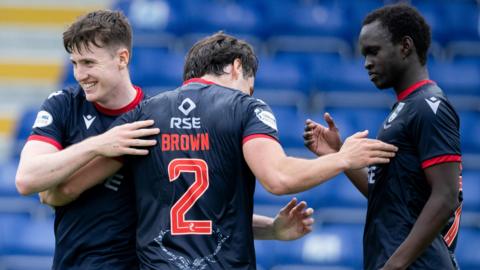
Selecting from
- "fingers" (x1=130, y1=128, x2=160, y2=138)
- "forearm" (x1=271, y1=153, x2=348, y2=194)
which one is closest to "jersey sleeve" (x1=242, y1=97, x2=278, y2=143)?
"forearm" (x1=271, y1=153, x2=348, y2=194)

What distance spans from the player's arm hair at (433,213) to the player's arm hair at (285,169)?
1.37 feet

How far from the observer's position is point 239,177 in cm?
405

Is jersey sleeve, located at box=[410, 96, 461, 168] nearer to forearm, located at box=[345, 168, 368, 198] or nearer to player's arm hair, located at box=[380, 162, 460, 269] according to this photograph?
player's arm hair, located at box=[380, 162, 460, 269]

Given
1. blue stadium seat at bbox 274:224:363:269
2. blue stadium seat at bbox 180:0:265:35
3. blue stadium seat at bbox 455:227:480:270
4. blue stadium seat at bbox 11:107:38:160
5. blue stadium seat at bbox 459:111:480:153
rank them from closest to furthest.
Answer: blue stadium seat at bbox 274:224:363:269 → blue stadium seat at bbox 455:227:480:270 → blue stadium seat at bbox 459:111:480:153 → blue stadium seat at bbox 11:107:38:160 → blue stadium seat at bbox 180:0:265:35

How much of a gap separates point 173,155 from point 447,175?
4.06ft

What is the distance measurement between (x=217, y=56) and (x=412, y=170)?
3.49 ft

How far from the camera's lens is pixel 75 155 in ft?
13.5

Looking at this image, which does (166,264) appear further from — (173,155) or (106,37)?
(106,37)

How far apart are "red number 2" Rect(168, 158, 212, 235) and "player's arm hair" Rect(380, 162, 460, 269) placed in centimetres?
89

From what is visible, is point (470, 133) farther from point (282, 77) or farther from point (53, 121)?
point (53, 121)

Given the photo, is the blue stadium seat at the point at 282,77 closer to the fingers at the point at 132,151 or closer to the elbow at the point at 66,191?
the elbow at the point at 66,191

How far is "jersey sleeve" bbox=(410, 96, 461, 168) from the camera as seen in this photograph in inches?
156

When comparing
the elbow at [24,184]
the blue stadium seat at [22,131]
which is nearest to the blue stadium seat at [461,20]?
the blue stadium seat at [22,131]

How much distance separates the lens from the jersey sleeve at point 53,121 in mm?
4355
